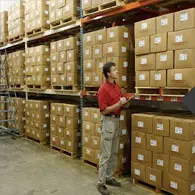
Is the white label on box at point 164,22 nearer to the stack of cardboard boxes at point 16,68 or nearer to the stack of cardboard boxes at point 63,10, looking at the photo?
the stack of cardboard boxes at point 63,10

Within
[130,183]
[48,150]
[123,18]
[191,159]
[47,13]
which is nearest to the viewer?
[191,159]

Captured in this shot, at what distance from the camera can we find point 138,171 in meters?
4.46

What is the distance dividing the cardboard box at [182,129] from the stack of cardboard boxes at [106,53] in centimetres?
137

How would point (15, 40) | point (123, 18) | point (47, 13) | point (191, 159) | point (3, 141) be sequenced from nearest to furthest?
point (191, 159)
point (123, 18)
point (47, 13)
point (3, 141)
point (15, 40)

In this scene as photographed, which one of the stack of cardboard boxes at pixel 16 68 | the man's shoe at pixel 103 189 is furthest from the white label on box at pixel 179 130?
the stack of cardboard boxes at pixel 16 68

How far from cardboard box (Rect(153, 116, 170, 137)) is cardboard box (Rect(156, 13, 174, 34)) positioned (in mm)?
1331

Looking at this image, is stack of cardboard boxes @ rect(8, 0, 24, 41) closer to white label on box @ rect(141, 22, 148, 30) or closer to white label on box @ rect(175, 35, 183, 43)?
white label on box @ rect(141, 22, 148, 30)

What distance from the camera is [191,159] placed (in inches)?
147

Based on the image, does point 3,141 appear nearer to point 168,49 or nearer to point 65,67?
point 65,67

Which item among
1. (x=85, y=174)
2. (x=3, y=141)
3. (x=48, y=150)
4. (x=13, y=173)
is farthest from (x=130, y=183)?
(x=3, y=141)

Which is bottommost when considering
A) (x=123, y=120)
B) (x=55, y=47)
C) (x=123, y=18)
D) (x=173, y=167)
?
(x=173, y=167)

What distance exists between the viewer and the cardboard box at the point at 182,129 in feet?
12.1

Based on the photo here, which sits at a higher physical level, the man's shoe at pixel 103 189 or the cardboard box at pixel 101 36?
the cardboard box at pixel 101 36

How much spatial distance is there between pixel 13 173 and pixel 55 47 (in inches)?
128
